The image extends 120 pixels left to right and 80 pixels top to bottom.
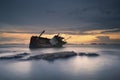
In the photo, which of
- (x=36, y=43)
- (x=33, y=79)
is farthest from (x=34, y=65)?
(x=36, y=43)

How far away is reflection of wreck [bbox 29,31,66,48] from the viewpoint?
72.2m

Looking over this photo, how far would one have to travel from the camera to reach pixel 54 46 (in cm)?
8188

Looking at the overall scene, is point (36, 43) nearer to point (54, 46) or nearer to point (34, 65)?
point (54, 46)

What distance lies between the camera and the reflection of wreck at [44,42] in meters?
72.2

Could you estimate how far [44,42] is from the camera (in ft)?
248

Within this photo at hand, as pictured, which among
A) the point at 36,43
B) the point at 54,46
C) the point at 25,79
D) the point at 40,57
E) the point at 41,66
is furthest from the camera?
the point at 54,46

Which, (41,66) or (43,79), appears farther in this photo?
(41,66)

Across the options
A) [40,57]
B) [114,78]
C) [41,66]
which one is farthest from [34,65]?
[114,78]

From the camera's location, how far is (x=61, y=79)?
1714 cm

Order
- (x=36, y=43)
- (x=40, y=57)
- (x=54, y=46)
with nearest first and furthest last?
(x=40, y=57), (x=36, y=43), (x=54, y=46)

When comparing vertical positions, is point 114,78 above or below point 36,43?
below

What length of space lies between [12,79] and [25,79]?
1.26m

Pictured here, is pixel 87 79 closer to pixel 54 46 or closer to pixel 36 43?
pixel 36 43

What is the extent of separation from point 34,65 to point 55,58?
5.54 metres
